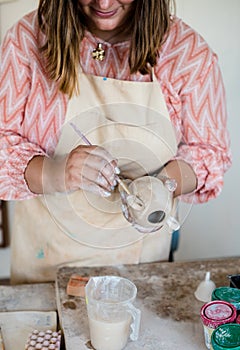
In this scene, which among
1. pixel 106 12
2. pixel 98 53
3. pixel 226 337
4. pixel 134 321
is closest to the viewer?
pixel 226 337

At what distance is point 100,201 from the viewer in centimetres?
133

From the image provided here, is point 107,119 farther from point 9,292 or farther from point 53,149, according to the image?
point 9,292

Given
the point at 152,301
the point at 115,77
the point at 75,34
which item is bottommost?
the point at 152,301

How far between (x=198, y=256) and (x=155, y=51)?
1287 mm

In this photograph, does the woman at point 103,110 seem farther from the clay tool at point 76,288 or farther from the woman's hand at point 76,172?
the clay tool at point 76,288

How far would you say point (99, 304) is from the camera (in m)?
1.07

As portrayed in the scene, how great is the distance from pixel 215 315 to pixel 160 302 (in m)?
0.20

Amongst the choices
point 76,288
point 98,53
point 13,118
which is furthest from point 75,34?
point 76,288

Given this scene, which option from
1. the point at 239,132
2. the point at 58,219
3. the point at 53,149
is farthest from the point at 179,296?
the point at 239,132

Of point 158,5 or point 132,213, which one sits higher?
point 158,5

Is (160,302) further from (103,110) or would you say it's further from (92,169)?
(103,110)

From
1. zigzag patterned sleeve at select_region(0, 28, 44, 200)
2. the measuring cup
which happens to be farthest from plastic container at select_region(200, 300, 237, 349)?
zigzag patterned sleeve at select_region(0, 28, 44, 200)

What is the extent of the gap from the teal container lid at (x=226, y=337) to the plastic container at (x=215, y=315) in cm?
2

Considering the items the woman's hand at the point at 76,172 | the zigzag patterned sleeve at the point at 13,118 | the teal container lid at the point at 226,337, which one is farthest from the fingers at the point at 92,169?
the teal container lid at the point at 226,337
